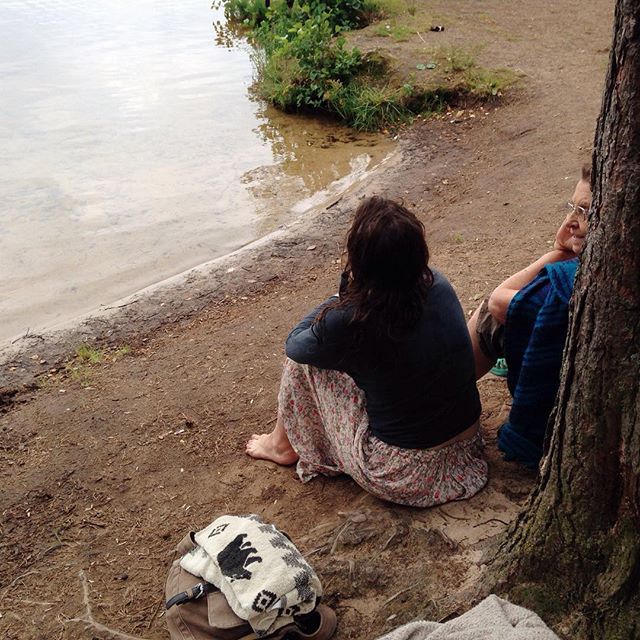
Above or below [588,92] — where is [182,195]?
below

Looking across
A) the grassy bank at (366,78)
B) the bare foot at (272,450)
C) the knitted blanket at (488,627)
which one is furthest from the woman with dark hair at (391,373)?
the grassy bank at (366,78)

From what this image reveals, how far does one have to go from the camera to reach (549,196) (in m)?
6.14

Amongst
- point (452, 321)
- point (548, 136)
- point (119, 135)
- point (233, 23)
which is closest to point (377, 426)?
point (452, 321)

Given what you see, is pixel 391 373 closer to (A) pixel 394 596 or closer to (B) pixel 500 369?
(A) pixel 394 596

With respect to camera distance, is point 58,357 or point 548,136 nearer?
point 58,357

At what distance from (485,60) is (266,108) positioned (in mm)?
2695

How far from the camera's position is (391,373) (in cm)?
263

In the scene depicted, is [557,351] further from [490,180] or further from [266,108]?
[266,108]

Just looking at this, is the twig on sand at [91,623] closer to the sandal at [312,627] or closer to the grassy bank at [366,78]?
the sandal at [312,627]

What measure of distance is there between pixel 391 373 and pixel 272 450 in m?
1.00

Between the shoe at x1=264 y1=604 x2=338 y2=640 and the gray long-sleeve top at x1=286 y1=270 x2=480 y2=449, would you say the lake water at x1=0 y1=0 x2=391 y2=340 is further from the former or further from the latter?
the shoe at x1=264 y1=604 x2=338 y2=640

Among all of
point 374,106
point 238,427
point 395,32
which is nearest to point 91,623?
point 238,427

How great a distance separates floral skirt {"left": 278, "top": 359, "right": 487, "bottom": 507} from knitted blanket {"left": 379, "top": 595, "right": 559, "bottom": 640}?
642 millimetres

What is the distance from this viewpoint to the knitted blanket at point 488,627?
6.62 ft
